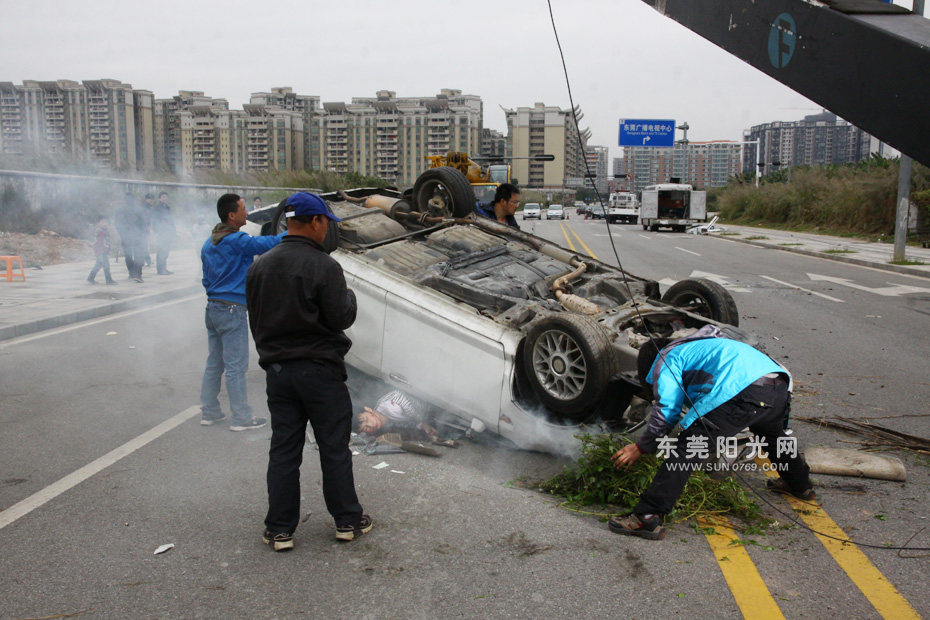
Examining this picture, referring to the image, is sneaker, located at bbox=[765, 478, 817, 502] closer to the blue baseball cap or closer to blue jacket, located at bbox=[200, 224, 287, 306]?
the blue baseball cap

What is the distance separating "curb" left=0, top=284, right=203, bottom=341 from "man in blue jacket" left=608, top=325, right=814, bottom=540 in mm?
8460

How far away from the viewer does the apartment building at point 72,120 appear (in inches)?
392

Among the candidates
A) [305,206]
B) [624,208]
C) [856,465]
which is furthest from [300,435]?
[624,208]

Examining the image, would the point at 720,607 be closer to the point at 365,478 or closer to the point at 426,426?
the point at 365,478

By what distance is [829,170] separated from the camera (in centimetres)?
4075

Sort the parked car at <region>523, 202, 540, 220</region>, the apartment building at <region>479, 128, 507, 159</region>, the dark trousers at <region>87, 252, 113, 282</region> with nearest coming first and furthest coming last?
the dark trousers at <region>87, 252, 113, 282</region>
the apartment building at <region>479, 128, 507, 159</region>
the parked car at <region>523, 202, 540, 220</region>

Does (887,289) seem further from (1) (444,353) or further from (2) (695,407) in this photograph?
(2) (695,407)

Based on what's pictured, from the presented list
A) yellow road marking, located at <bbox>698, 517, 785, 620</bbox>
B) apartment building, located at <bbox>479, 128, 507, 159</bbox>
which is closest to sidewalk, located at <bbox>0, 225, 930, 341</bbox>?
yellow road marking, located at <bbox>698, 517, 785, 620</bbox>

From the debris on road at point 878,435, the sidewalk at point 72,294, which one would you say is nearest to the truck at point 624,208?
the sidewalk at point 72,294

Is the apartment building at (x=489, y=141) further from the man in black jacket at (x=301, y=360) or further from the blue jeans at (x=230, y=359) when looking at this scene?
the man in black jacket at (x=301, y=360)

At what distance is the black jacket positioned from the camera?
339 cm

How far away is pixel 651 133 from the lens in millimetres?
38500

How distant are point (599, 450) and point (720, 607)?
119cm

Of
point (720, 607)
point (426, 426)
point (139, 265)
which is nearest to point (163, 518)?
point (426, 426)
